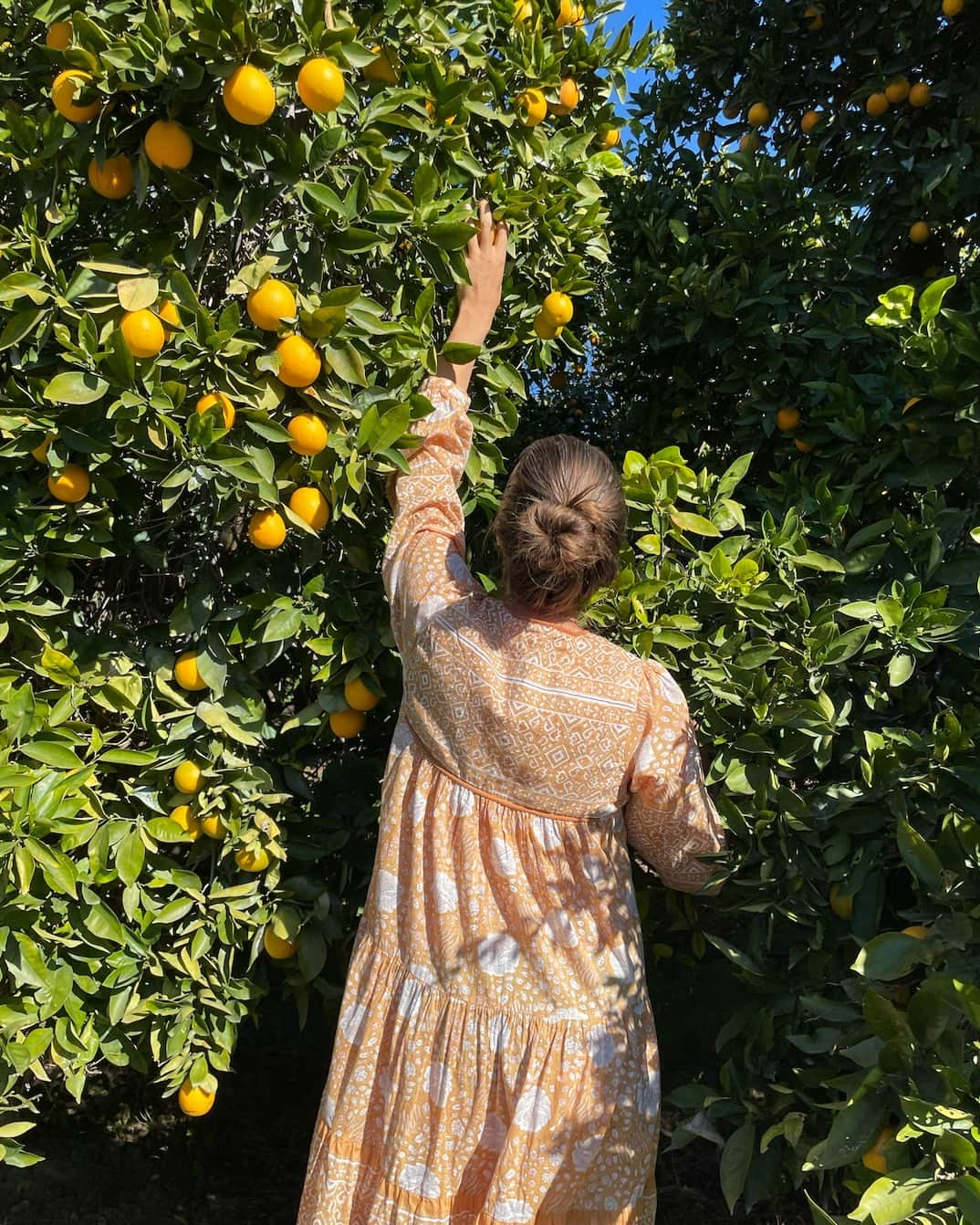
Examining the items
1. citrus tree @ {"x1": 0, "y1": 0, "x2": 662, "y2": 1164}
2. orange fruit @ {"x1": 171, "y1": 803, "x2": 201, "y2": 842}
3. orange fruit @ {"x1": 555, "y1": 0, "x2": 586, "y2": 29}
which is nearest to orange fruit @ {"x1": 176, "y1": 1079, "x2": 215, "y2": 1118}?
citrus tree @ {"x1": 0, "y1": 0, "x2": 662, "y2": 1164}

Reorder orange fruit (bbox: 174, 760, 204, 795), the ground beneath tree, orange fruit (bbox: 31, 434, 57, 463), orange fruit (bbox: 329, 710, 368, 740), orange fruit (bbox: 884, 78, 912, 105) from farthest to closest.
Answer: orange fruit (bbox: 884, 78, 912, 105) → the ground beneath tree → orange fruit (bbox: 329, 710, 368, 740) → orange fruit (bbox: 174, 760, 204, 795) → orange fruit (bbox: 31, 434, 57, 463)

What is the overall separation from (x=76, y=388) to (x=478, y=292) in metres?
0.66

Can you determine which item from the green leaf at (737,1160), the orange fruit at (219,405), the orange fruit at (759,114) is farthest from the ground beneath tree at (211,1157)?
the orange fruit at (759,114)

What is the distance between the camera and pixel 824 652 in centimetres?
159

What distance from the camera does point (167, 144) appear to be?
1.45m

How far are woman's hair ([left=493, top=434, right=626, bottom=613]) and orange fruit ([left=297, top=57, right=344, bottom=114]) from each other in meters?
0.52

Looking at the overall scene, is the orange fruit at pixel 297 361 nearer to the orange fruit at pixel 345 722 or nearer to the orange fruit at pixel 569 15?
the orange fruit at pixel 345 722

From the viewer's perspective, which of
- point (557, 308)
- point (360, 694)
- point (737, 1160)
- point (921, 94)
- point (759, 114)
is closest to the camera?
point (737, 1160)

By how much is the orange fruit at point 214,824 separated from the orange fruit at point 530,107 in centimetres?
129

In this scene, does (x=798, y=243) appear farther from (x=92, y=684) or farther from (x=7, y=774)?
(x=7, y=774)

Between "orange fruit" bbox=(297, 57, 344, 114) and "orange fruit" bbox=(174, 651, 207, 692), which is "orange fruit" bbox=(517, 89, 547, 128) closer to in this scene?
"orange fruit" bbox=(297, 57, 344, 114)

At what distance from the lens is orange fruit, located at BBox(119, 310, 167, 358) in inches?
56.4

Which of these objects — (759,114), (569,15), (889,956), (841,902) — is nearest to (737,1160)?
(841,902)

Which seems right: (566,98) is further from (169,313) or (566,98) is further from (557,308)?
(169,313)
